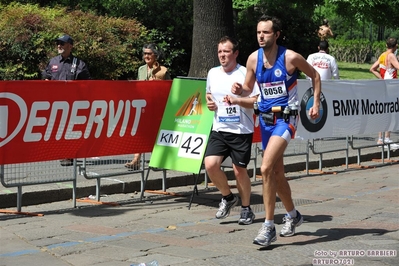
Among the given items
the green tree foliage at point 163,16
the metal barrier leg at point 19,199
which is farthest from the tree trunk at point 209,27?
the green tree foliage at point 163,16

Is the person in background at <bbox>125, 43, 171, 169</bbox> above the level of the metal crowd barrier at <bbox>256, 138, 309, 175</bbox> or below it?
above

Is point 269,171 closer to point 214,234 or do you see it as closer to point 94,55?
point 214,234

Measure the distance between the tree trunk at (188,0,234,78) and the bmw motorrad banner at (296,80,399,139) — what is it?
2286mm

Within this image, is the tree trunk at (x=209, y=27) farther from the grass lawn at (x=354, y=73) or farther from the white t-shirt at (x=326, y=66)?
the grass lawn at (x=354, y=73)

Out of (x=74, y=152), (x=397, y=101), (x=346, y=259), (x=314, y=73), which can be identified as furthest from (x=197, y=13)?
(x=346, y=259)

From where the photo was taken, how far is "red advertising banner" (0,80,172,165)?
8.95 meters

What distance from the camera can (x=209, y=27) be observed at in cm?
1392

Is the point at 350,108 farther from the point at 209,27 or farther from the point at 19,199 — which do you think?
the point at 19,199

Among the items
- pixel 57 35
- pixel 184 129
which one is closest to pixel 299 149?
pixel 184 129

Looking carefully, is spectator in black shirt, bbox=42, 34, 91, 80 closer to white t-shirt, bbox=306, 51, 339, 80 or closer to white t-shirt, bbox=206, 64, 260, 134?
white t-shirt, bbox=206, 64, 260, 134

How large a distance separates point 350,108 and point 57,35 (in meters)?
6.46

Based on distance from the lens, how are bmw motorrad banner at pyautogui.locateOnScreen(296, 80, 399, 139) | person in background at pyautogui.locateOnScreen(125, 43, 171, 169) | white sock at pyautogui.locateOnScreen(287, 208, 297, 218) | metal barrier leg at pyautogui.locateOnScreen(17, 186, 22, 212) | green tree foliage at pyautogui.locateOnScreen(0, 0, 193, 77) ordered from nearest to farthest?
white sock at pyautogui.locateOnScreen(287, 208, 297, 218), metal barrier leg at pyautogui.locateOnScreen(17, 186, 22, 212), person in background at pyautogui.locateOnScreen(125, 43, 171, 169), bmw motorrad banner at pyautogui.locateOnScreen(296, 80, 399, 139), green tree foliage at pyautogui.locateOnScreen(0, 0, 193, 77)

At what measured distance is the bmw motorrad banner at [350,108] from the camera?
12.2 meters

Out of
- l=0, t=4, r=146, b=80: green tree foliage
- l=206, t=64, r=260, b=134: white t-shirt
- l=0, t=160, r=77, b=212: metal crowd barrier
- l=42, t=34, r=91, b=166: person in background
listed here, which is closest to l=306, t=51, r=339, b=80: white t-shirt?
l=0, t=4, r=146, b=80: green tree foliage
